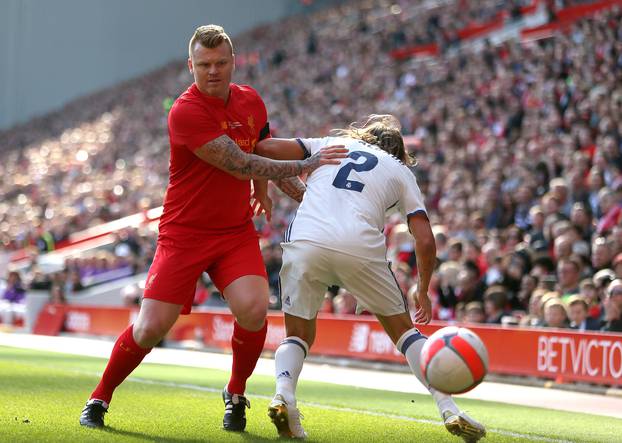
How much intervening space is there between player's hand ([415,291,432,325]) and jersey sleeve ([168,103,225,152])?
60.5 inches

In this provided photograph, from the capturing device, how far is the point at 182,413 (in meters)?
8.37

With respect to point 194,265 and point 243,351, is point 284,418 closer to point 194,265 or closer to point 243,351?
point 243,351

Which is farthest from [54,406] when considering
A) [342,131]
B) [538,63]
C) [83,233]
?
[83,233]

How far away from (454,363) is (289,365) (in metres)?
1.05

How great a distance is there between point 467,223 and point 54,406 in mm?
9401

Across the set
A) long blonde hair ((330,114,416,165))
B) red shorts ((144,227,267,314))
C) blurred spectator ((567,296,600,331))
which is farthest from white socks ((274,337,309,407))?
blurred spectator ((567,296,600,331))

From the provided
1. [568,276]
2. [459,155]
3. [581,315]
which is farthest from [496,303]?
[459,155]

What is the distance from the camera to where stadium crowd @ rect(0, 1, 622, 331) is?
14.4 m

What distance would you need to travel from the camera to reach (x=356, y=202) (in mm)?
6848

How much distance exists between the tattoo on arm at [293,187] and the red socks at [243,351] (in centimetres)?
85

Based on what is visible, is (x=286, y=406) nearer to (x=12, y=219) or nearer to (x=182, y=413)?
Result: (x=182, y=413)

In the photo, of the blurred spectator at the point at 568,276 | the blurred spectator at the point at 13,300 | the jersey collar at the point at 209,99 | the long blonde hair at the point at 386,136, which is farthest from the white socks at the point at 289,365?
the blurred spectator at the point at 13,300

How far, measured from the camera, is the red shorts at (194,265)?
22.9ft

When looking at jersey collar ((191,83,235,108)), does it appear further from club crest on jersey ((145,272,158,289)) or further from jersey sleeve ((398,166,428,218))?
jersey sleeve ((398,166,428,218))
